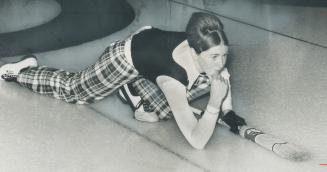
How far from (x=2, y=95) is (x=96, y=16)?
0.76m

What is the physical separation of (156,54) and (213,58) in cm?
23

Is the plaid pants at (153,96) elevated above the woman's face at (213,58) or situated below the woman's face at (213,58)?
below

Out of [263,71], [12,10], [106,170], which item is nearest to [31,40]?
[12,10]

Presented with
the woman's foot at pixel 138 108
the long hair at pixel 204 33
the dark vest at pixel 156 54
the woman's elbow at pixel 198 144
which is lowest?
the woman's elbow at pixel 198 144

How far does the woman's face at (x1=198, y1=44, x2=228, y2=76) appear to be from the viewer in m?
1.82

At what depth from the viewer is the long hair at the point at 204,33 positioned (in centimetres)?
181

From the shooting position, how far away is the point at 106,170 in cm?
201

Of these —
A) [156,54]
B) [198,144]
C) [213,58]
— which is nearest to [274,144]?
[198,144]

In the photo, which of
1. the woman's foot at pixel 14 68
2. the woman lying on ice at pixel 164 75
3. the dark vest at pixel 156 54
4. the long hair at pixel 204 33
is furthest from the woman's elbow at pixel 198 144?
the woman's foot at pixel 14 68

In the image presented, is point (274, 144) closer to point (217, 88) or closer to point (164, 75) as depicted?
point (217, 88)

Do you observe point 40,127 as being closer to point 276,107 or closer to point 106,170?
point 106,170

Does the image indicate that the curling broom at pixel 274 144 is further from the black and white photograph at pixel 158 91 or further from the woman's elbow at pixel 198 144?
the woman's elbow at pixel 198 144

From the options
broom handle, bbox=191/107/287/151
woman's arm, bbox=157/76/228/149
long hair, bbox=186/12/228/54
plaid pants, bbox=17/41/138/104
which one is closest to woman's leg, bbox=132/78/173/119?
plaid pants, bbox=17/41/138/104

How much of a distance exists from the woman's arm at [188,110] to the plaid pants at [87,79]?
0.20m
